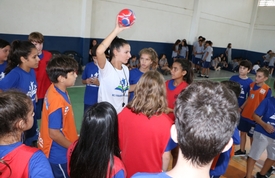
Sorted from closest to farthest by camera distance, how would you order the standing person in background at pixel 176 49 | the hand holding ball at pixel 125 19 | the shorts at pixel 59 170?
the shorts at pixel 59 170, the hand holding ball at pixel 125 19, the standing person in background at pixel 176 49

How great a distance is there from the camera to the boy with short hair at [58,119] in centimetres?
188

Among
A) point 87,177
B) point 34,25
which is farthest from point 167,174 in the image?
point 34,25

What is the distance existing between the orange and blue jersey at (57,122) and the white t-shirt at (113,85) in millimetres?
643

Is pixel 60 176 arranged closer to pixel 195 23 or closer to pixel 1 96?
pixel 1 96

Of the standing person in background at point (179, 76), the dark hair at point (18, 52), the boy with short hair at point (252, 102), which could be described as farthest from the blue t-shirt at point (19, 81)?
the boy with short hair at point (252, 102)

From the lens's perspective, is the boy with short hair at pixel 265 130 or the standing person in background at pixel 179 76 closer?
the boy with short hair at pixel 265 130

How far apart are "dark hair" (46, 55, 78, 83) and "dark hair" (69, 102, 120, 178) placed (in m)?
0.87

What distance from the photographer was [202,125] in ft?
2.68

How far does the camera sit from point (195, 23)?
12.9 metres

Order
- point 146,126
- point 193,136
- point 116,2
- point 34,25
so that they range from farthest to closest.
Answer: point 116,2 < point 34,25 < point 146,126 < point 193,136

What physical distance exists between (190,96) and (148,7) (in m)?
10.9

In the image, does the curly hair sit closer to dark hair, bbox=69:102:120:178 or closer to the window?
dark hair, bbox=69:102:120:178

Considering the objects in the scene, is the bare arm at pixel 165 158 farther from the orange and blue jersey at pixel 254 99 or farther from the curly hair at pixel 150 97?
the orange and blue jersey at pixel 254 99

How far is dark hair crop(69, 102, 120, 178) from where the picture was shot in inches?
53.7
